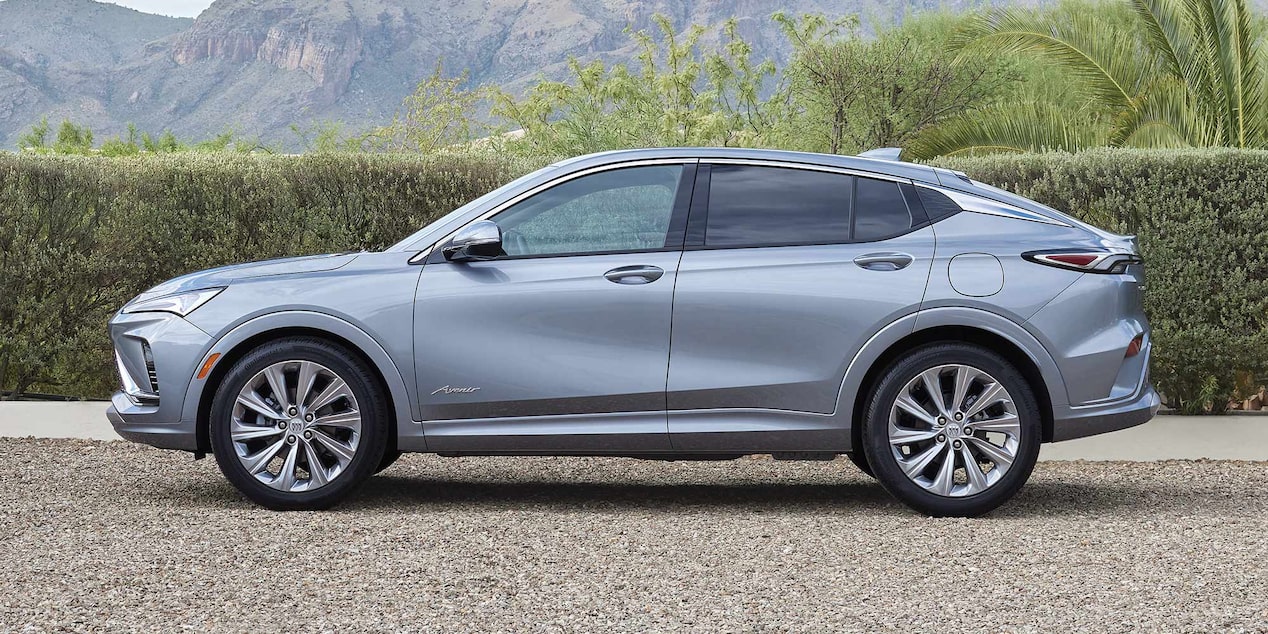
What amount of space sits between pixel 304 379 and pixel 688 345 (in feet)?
5.78

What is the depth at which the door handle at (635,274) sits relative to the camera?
6223 mm

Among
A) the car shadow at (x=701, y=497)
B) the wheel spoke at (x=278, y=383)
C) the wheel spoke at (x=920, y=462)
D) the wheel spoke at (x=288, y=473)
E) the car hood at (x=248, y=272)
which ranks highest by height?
the car hood at (x=248, y=272)

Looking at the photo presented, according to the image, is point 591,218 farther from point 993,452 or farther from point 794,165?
point 993,452

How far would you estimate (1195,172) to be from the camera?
8930 mm

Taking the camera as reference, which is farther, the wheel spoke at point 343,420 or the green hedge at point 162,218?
the green hedge at point 162,218

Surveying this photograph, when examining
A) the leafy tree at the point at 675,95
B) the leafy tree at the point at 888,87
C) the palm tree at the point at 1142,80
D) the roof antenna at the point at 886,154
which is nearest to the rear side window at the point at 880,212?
the roof antenna at the point at 886,154

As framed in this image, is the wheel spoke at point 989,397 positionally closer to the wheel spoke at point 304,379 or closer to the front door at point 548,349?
the front door at point 548,349

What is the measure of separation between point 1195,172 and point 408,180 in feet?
17.2

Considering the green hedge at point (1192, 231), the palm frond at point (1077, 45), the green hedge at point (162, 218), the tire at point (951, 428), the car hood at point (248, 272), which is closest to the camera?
the tire at point (951, 428)

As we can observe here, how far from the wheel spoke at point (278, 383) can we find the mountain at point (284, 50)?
121 metres

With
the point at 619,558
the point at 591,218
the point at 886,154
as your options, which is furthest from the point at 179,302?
the point at 886,154

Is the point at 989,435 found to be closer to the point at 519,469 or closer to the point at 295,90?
the point at 519,469

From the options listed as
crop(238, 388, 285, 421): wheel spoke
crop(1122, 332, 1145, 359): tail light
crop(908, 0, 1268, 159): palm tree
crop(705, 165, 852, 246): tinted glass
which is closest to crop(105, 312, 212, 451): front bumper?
crop(238, 388, 285, 421): wheel spoke

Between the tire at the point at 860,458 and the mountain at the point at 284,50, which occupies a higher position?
the mountain at the point at 284,50
